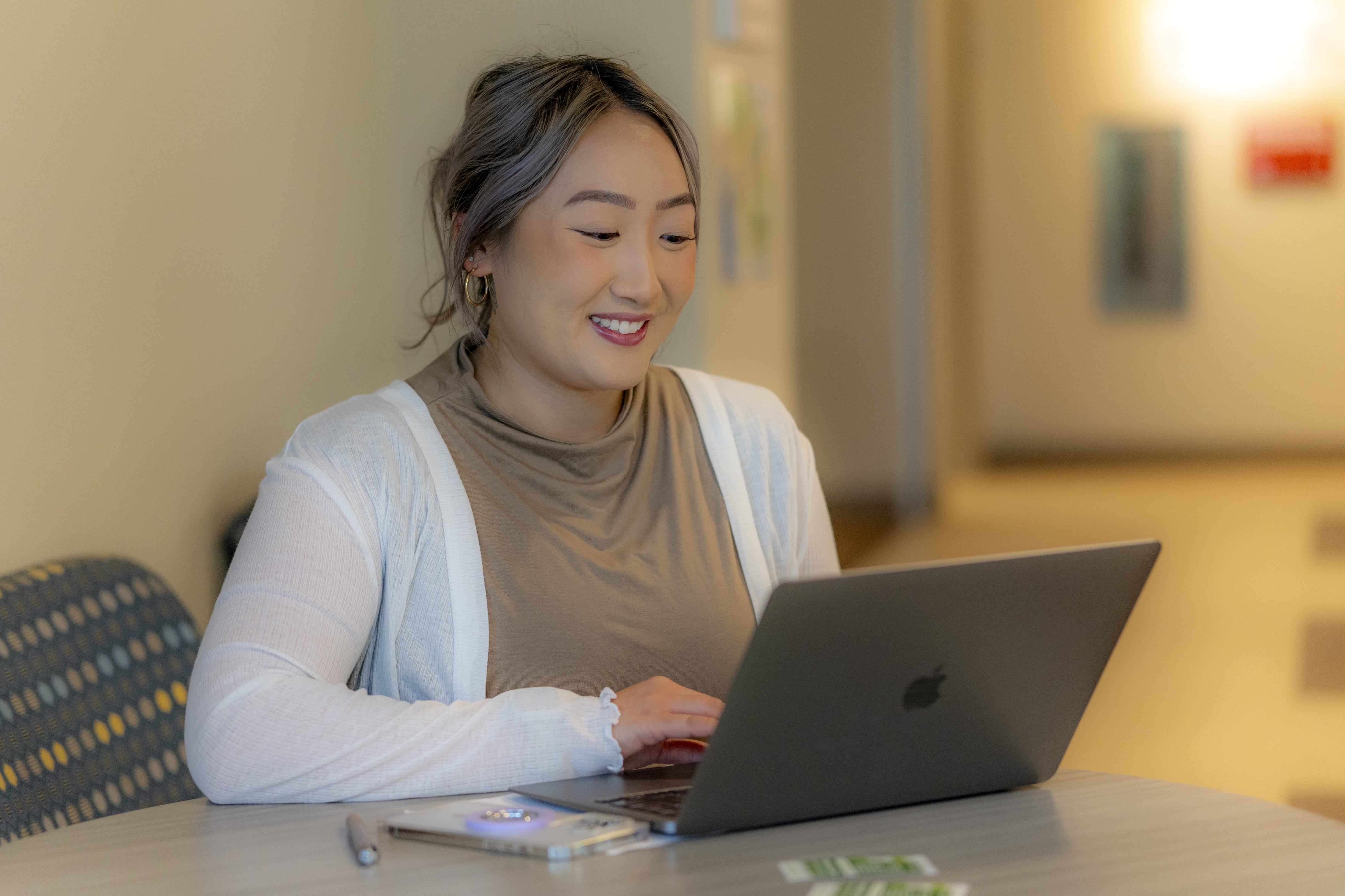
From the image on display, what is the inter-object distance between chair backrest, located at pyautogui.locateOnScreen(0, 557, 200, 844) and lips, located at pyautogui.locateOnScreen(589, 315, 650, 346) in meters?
0.68

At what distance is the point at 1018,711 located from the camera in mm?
1152

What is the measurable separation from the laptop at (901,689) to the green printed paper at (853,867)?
73 millimetres

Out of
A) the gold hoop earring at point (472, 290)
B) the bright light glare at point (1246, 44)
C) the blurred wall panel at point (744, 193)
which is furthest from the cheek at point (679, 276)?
the bright light glare at point (1246, 44)

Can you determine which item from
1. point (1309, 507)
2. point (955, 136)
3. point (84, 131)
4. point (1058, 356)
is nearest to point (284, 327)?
point (84, 131)

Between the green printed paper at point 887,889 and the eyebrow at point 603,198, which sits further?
the eyebrow at point 603,198

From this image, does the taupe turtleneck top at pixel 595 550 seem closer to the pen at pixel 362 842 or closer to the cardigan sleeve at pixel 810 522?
the cardigan sleeve at pixel 810 522

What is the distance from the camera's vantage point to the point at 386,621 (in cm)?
148

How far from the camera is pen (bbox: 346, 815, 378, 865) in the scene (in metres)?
1.04

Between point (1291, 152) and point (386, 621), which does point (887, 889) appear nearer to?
point (386, 621)

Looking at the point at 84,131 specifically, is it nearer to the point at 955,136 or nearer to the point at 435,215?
the point at 435,215

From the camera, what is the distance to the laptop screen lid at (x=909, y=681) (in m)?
0.99

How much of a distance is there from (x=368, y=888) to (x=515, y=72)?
99 centimetres

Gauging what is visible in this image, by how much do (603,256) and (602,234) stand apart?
25 millimetres

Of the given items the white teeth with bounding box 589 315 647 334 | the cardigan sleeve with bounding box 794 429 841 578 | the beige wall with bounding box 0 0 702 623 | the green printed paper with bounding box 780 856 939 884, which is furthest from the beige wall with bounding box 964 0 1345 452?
the green printed paper with bounding box 780 856 939 884
